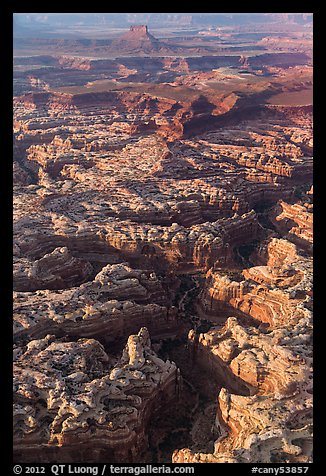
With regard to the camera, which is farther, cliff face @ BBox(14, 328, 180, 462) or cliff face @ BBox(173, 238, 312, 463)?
cliff face @ BBox(14, 328, 180, 462)

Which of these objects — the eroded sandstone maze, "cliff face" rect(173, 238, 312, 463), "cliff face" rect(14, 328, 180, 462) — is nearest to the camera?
"cliff face" rect(173, 238, 312, 463)

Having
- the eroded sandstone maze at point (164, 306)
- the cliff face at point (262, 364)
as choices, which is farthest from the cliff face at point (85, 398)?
the cliff face at point (262, 364)

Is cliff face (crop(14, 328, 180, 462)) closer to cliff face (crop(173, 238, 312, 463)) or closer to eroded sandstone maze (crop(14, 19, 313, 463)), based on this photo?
eroded sandstone maze (crop(14, 19, 313, 463))

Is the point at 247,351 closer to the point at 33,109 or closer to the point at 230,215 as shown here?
the point at 230,215

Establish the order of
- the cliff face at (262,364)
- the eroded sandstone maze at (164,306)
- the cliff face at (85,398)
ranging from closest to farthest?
the cliff face at (262,364) → the cliff face at (85,398) → the eroded sandstone maze at (164,306)

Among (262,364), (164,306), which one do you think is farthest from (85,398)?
(164,306)

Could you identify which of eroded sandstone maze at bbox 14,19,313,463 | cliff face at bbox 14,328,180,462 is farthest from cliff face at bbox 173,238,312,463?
cliff face at bbox 14,328,180,462

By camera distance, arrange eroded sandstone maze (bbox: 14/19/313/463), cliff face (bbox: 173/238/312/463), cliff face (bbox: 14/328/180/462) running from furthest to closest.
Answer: eroded sandstone maze (bbox: 14/19/313/463) → cliff face (bbox: 14/328/180/462) → cliff face (bbox: 173/238/312/463)

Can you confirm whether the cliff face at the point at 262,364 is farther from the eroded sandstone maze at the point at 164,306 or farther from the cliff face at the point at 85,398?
the cliff face at the point at 85,398
